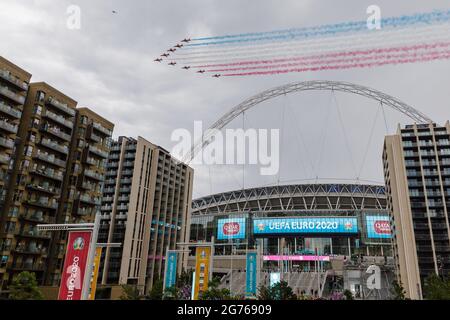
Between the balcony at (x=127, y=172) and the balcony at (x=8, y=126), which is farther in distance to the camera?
the balcony at (x=127, y=172)

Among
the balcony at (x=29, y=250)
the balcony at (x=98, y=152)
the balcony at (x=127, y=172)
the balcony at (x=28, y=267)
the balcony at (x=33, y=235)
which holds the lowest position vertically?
the balcony at (x=28, y=267)

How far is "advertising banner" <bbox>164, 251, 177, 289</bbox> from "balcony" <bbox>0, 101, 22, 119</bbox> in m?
40.8

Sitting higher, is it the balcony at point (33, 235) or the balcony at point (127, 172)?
the balcony at point (127, 172)

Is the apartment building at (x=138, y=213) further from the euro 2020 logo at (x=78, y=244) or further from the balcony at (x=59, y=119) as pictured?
the euro 2020 logo at (x=78, y=244)

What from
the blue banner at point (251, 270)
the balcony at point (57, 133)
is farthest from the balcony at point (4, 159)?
the blue banner at point (251, 270)

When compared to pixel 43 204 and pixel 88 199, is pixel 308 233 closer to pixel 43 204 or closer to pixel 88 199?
pixel 88 199

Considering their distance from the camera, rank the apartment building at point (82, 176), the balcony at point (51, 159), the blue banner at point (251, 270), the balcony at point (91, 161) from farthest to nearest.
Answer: the balcony at point (91, 161) → the apartment building at point (82, 176) → the balcony at point (51, 159) → the blue banner at point (251, 270)

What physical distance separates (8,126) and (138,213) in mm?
49681

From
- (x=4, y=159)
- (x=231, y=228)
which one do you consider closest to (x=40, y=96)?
(x=4, y=159)

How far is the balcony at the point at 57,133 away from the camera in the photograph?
75.6m

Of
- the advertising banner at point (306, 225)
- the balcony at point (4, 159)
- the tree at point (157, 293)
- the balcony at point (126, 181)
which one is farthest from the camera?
the advertising banner at point (306, 225)

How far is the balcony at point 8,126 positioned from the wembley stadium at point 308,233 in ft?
240
